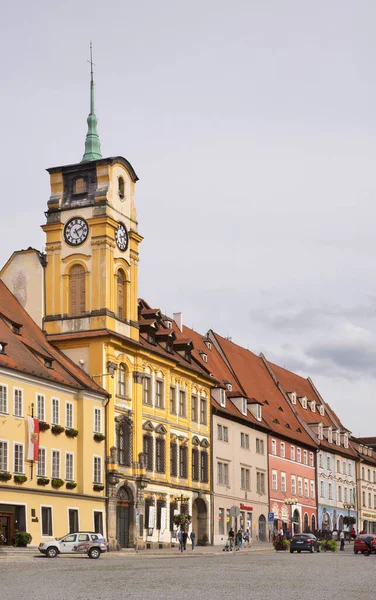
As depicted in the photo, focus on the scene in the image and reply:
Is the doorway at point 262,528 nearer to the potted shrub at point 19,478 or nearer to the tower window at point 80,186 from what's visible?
the tower window at point 80,186

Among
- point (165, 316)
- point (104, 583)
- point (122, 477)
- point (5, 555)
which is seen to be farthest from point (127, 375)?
point (104, 583)

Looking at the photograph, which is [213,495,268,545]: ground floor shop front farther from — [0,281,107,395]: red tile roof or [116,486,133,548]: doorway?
[0,281,107,395]: red tile roof

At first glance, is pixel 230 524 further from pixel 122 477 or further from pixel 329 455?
pixel 329 455

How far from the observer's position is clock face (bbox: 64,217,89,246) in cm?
7312

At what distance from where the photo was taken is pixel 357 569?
134ft

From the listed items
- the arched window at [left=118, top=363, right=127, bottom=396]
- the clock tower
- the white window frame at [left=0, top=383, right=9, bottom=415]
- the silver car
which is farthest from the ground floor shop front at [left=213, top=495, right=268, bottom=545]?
the white window frame at [left=0, top=383, right=9, bottom=415]

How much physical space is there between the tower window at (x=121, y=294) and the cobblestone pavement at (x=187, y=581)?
31.6m

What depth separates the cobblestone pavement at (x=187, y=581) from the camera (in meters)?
26.6

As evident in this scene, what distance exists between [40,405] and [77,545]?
1059 centimetres

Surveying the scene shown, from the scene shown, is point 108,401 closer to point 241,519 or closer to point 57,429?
point 57,429

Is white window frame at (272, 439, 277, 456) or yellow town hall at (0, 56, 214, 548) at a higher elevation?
yellow town hall at (0, 56, 214, 548)

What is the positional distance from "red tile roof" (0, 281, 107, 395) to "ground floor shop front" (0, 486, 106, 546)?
6.68m

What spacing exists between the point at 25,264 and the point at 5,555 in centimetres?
2724

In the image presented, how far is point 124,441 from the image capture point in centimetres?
7150
